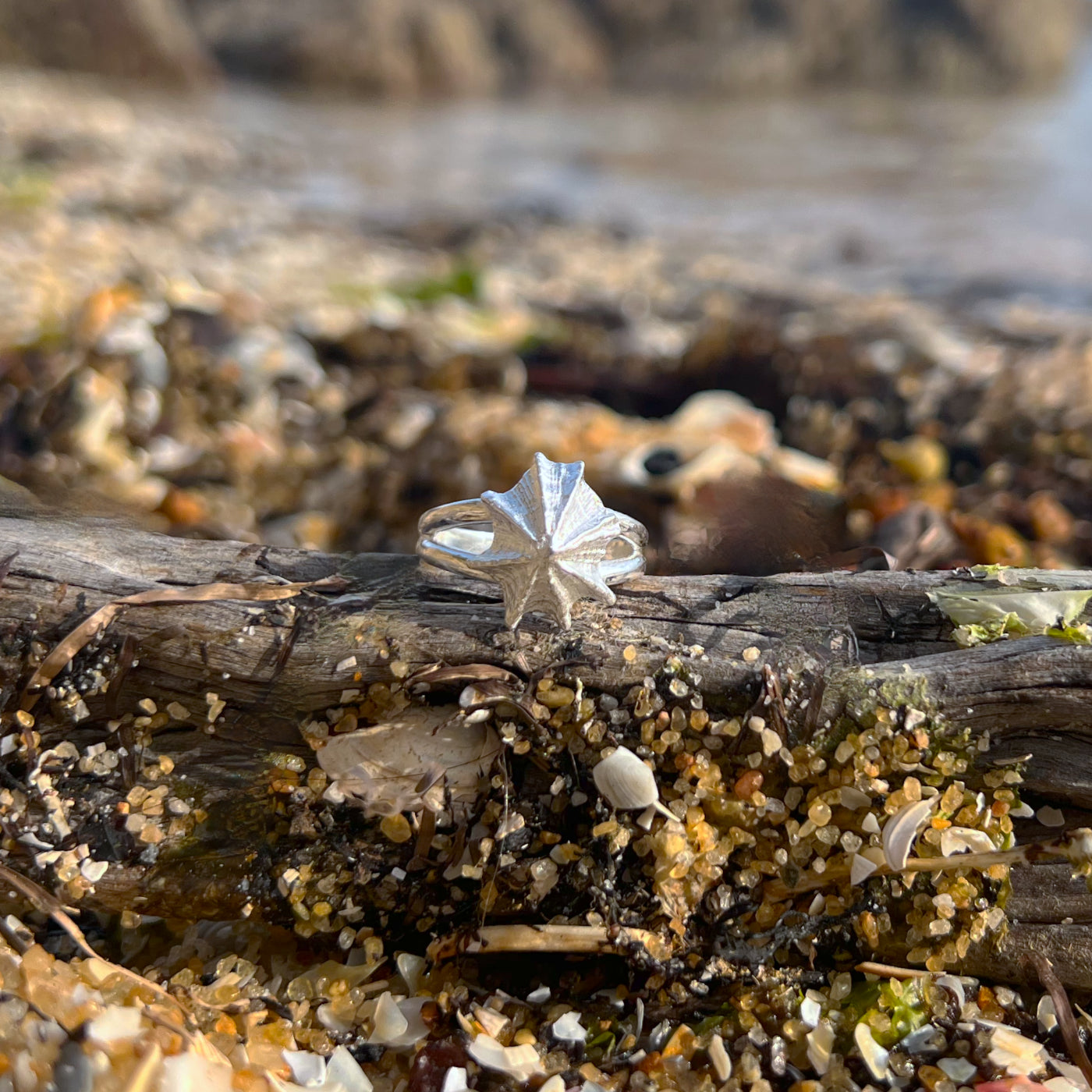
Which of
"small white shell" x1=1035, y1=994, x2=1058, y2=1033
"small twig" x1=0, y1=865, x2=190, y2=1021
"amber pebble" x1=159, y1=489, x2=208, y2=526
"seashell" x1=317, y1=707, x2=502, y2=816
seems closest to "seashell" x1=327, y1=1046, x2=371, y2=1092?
"small twig" x1=0, y1=865, x2=190, y2=1021

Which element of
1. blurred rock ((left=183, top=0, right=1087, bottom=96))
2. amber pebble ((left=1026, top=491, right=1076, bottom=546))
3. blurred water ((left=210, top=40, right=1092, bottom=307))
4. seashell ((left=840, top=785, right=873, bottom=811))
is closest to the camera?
seashell ((left=840, top=785, right=873, bottom=811))

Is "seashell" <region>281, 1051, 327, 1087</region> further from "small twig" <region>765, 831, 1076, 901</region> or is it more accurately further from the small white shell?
the small white shell

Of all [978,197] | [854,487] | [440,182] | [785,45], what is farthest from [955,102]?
[854,487]

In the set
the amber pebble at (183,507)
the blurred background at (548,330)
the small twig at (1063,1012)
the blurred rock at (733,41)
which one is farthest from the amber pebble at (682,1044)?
the blurred rock at (733,41)

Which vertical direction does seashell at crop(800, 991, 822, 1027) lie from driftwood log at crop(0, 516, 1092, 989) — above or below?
below

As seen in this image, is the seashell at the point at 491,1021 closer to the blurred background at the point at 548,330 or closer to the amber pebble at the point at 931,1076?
the amber pebble at the point at 931,1076

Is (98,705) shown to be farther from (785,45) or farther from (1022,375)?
(785,45)
